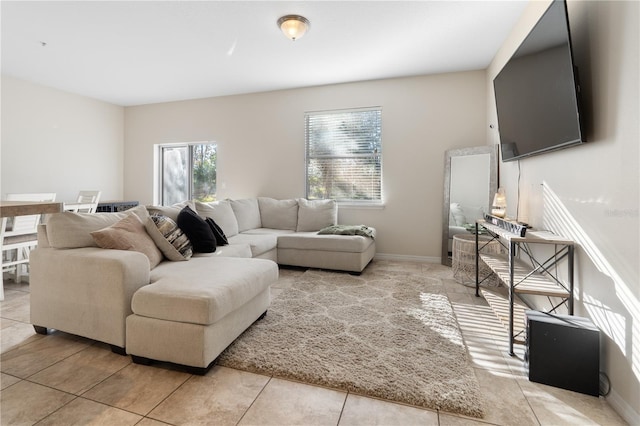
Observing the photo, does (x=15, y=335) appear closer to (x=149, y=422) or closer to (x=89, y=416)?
(x=89, y=416)

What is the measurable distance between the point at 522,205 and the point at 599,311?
1344 mm

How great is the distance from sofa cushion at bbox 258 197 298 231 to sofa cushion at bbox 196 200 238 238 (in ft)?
1.99

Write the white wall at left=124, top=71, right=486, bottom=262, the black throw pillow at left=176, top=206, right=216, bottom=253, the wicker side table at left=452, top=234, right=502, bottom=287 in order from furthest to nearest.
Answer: the white wall at left=124, top=71, right=486, bottom=262, the wicker side table at left=452, top=234, right=502, bottom=287, the black throw pillow at left=176, top=206, right=216, bottom=253

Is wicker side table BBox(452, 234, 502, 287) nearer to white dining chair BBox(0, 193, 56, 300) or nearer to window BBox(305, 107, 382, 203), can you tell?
window BBox(305, 107, 382, 203)

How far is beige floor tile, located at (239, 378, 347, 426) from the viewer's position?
4.28ft

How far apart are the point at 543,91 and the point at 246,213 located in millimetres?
3497

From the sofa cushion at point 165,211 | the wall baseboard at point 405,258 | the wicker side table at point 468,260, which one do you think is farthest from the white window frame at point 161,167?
the wicker side table at point 468,260

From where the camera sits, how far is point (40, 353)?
1.84 metres

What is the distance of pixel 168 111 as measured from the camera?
5.45 m

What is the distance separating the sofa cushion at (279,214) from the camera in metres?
4.39

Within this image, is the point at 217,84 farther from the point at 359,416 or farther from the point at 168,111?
the point at 359,416

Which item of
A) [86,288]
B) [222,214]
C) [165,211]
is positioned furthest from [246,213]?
[86,288]

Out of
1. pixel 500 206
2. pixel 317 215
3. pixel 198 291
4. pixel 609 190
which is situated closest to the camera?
pixel 609 190

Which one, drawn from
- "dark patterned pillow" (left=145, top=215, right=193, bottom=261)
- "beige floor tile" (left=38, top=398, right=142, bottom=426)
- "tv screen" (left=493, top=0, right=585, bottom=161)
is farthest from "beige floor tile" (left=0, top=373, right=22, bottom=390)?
"tv screen" (left=493, top=0, right=585, bottom=161)
